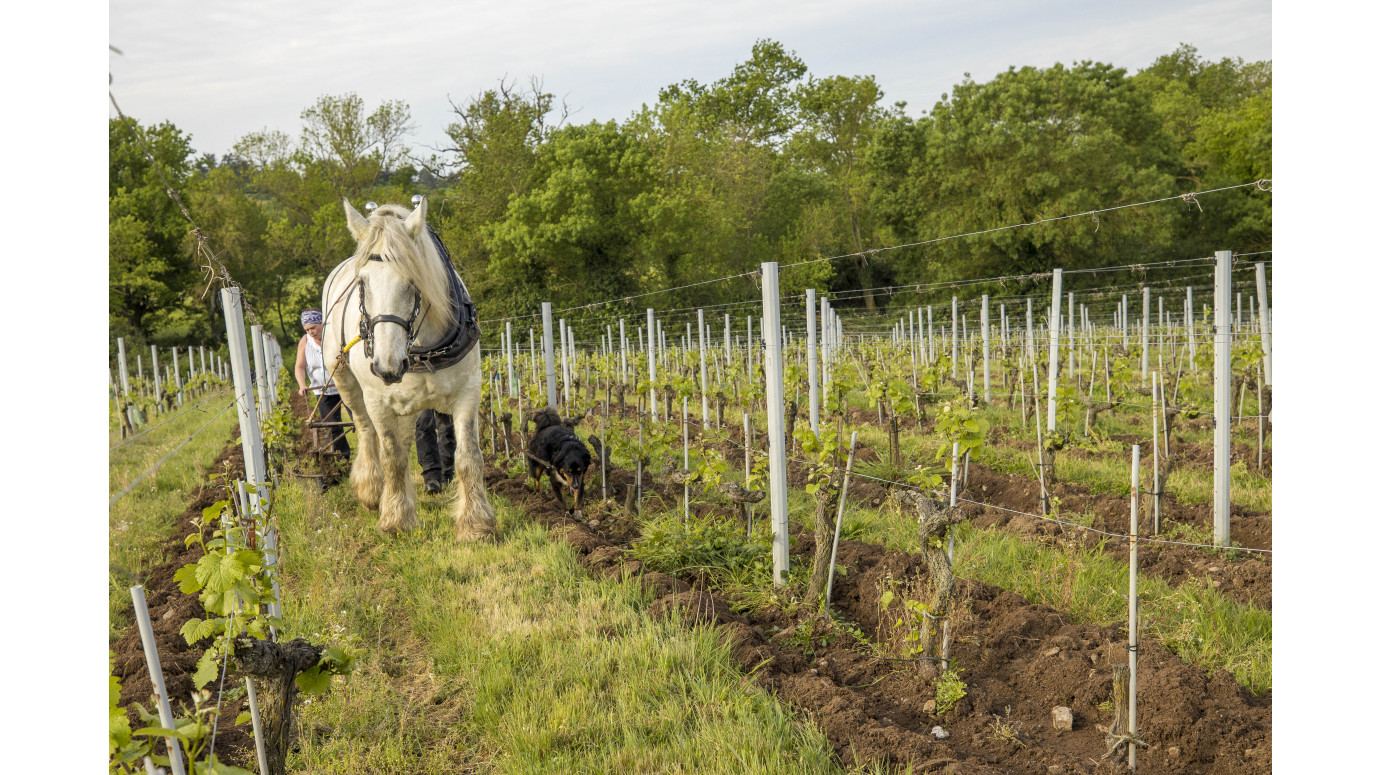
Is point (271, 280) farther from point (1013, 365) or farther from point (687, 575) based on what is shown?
point (687, 575)

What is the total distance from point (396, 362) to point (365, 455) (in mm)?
1614

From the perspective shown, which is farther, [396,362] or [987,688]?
[396,362]

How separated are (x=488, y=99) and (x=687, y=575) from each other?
1175 inches

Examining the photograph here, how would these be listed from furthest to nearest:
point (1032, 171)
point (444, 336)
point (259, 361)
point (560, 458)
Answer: point (1032, 171)
point (560, 458)
point (259, 361)
point (444, 336)

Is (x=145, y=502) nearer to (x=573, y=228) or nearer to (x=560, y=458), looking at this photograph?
(x=560, y=458)

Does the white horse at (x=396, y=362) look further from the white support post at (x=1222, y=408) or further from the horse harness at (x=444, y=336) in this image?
the white support post at (x=1222, y=408)

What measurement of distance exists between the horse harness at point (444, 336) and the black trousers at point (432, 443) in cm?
144

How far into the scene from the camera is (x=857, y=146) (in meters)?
36.8

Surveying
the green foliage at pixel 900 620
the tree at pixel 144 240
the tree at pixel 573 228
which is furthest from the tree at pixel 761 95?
the green foliage at pixel 900 620

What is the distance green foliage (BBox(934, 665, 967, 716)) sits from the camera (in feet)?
10.7

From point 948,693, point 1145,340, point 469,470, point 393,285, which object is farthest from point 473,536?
point 1145,340

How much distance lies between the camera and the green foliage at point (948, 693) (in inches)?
129

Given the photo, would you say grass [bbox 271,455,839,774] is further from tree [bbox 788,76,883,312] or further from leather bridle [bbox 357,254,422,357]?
tree [bbox 788,76,883,312]

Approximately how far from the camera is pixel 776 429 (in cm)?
443
